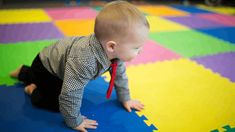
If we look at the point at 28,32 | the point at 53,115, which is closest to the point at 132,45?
the point at 53,115

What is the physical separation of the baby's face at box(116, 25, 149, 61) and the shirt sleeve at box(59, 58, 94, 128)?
17 centimetres

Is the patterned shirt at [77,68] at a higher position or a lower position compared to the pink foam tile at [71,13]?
higher

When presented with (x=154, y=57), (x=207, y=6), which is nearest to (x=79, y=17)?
(x=154, y=57)

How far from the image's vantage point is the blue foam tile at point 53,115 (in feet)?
4.59

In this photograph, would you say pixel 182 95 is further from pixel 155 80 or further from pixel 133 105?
pixel 133 105

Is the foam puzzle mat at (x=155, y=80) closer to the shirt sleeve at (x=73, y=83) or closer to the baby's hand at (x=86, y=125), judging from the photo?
the baby's hand at (x=86, y=125)

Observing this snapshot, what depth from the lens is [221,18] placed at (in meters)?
4.23

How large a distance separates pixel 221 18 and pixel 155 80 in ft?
9.32

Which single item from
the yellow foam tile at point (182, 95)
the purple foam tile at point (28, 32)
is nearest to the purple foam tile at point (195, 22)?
the yellow foam tile at point (182, 95)

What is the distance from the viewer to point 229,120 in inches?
60.6

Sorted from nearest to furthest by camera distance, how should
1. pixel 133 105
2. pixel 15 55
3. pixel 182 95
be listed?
pixel 133 105, pixel 182 95, pixel 15 55

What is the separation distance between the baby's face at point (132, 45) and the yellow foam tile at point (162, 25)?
2.09 meters

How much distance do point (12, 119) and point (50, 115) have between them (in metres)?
0.21

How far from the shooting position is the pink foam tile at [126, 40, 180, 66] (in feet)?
7.63
